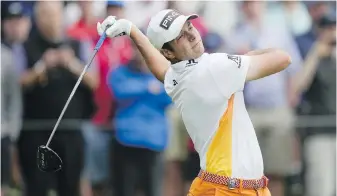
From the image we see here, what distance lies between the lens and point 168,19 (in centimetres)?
653

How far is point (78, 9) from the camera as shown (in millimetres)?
11406

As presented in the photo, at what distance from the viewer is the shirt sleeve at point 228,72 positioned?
643 cm

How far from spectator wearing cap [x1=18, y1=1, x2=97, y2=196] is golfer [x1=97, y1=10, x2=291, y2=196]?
409cm

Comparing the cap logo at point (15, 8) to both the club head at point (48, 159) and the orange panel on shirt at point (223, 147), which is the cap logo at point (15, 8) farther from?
the orange panel on shirt at point (223, 147)

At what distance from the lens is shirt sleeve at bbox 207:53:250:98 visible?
643 centimetres

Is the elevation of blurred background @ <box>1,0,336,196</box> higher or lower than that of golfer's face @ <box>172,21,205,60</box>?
lower

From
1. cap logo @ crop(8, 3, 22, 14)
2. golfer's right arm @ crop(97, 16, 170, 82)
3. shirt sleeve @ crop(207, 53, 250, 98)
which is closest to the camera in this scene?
shirt sleeve @ crop(207, 53, 250, 98)

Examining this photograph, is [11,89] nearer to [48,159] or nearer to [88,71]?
[88,71]

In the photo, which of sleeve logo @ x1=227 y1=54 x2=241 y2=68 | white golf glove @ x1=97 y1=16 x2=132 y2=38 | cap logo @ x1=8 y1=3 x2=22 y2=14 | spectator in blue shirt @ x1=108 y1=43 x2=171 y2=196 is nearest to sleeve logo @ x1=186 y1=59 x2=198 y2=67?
sleeve logo @ x1=227 y1=54 x2=241 y2=68

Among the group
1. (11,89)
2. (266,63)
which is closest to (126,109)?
(11,89)

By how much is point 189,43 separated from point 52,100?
4.34 m

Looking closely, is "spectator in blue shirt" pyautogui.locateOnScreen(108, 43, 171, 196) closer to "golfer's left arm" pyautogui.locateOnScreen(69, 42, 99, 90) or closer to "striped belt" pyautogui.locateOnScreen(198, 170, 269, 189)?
"golfer's left arm" pyautogui.locateOnScreen(69, 42, 99, 90)

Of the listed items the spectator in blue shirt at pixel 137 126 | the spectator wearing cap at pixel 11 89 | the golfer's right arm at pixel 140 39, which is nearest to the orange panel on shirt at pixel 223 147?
the golfer's right arm at pixel 140 39

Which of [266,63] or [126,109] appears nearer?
[266,63]
